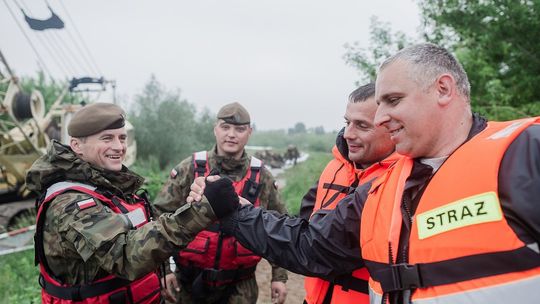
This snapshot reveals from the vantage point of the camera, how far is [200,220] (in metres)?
2.24

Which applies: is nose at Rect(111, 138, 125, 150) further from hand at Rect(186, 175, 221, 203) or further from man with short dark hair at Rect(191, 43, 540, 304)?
man with short dark hair at Rect(191, 43, 540, 304)

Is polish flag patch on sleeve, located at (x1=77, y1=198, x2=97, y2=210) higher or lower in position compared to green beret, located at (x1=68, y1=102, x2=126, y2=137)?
lower

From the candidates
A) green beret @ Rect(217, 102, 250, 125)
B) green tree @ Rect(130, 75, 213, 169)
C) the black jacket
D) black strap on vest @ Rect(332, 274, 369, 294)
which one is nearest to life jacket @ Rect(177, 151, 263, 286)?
green beret @ Rect(217, 102, 250, 125)

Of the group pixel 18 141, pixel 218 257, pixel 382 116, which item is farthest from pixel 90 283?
pixel 18 141

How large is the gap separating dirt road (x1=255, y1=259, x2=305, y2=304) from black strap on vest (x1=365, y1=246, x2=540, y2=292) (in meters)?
4.50

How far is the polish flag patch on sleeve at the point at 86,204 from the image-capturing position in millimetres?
2241

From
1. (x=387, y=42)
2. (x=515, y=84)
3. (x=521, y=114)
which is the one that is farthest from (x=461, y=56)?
(x=387, y=42)

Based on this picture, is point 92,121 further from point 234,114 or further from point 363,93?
point 363,93

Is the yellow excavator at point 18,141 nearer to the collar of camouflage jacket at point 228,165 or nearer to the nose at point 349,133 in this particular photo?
the collar of camouflage jacket at point 228,165

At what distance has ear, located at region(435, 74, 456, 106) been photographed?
5.30ft

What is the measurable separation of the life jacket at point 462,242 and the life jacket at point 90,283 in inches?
60.9

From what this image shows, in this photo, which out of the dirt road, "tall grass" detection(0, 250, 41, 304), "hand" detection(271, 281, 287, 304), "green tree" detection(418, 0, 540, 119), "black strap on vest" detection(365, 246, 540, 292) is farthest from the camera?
"green tree" detection(418, 0, 540, 119)

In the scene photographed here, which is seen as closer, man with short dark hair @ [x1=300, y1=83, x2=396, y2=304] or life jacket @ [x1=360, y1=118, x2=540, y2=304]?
life jacket @ [x1=360, y1=118, x2=540, y2=304]

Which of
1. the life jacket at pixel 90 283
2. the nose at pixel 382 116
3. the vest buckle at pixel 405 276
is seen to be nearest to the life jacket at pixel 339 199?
the nose at pixel 382 116
